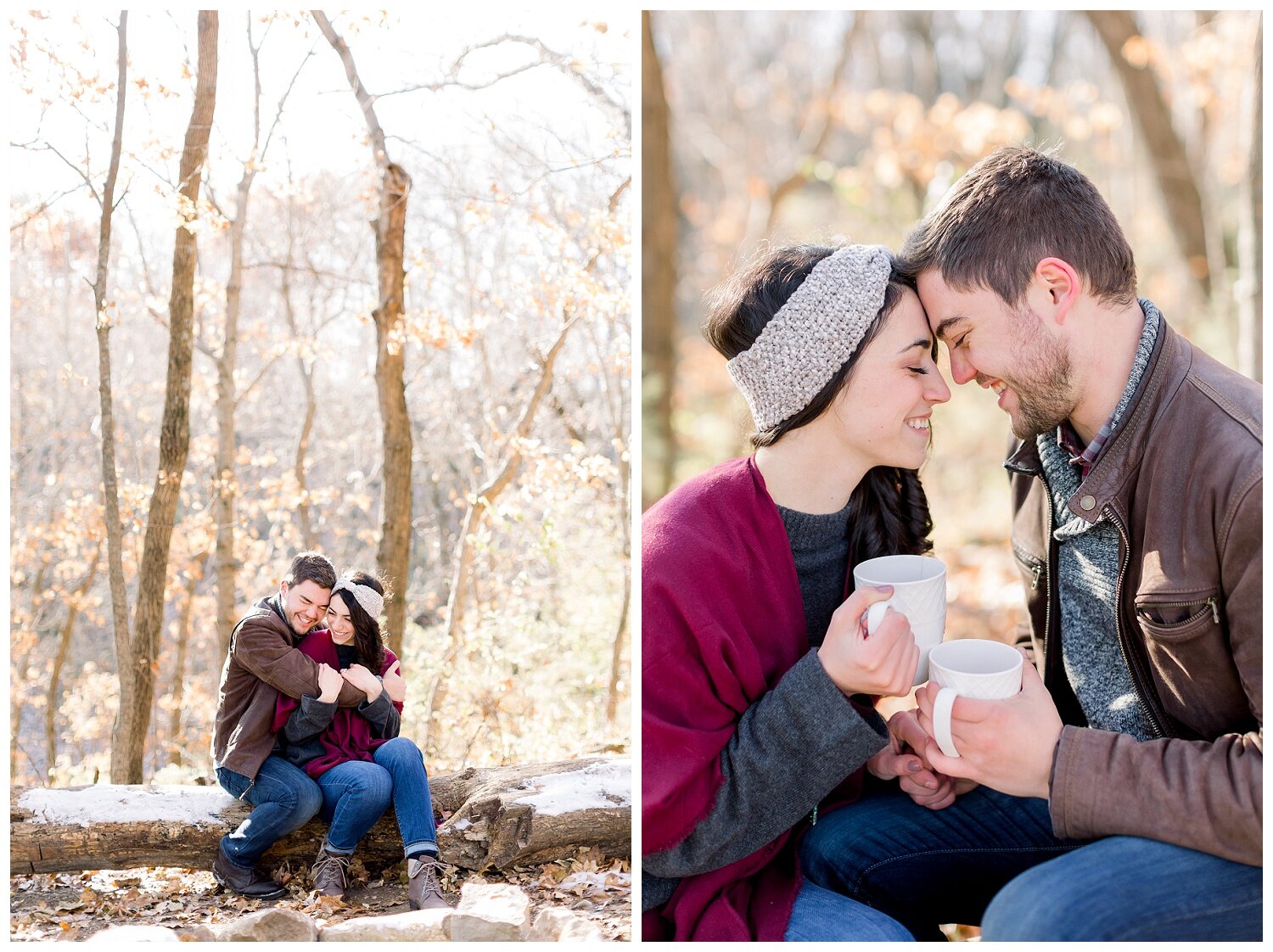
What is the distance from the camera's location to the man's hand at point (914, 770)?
84.1 inches

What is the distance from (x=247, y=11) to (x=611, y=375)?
1814 mm

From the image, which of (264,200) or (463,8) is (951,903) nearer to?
(463,8)

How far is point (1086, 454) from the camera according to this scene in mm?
1993

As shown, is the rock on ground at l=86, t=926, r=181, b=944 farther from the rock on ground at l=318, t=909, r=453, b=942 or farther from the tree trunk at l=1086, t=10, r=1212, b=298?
the tree trunk at l=1086, t=10, r=1212, b=298

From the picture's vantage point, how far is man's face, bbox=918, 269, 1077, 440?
77.2 inches

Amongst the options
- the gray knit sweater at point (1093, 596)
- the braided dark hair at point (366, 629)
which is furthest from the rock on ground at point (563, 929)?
the gray knit sweater at point (1093, 596)

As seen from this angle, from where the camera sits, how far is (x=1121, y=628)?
1948mm

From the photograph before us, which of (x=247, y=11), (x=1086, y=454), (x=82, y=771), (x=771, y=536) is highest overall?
(x=247, y=11)


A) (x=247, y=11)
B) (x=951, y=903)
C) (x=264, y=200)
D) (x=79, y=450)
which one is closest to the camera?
(x=951, y=903)

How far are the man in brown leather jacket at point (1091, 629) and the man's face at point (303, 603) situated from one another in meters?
1.32

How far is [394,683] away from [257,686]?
34 cm

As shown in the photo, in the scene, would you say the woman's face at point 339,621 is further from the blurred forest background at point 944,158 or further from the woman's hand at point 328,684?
the blurred forest background at point 944,158

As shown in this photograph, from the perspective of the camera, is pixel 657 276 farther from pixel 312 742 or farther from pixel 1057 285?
pixel 1057 285

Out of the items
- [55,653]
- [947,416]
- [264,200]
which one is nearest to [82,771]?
[55,653]
